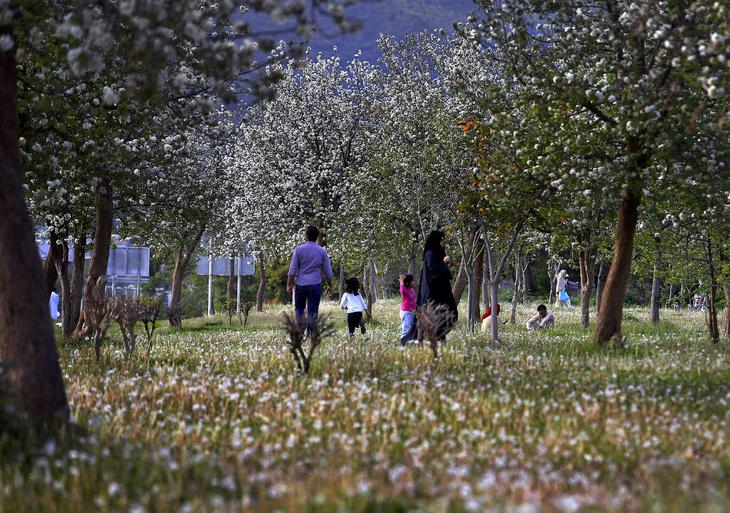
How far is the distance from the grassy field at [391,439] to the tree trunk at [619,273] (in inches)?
129

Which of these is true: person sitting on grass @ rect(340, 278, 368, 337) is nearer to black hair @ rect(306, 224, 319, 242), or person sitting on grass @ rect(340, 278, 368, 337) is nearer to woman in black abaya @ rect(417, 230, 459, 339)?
black hair @ rect(306, 224, 319, 242)

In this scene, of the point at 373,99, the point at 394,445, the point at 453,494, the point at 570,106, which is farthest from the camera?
the point at 373,99

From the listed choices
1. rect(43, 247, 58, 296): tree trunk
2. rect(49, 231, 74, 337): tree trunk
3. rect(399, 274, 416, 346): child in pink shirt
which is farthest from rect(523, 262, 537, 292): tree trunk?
rect(399, 274, 416, 346): child in pink shirt

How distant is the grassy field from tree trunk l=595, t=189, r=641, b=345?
327 cm

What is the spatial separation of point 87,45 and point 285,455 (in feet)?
10.9

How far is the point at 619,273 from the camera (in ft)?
50.7

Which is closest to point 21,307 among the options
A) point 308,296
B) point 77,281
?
point 308,296

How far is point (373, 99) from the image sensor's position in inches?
1542

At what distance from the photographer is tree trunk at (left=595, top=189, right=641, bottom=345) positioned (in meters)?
15.3

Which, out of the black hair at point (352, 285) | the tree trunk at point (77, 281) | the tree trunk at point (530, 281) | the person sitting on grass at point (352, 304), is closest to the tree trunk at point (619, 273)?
the black hair at point (352, 285)

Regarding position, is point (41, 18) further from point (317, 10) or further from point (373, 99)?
point (373, 99)

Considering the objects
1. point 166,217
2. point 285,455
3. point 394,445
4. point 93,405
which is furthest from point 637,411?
point 166,217

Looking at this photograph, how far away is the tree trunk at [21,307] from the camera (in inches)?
291

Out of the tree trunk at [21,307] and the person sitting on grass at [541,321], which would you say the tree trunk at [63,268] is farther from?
the tree trunk at [21,307]
